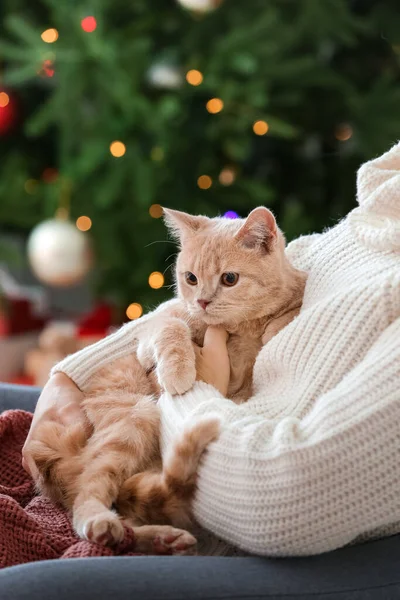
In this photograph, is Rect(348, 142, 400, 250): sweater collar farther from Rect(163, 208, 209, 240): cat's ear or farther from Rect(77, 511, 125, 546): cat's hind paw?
Rect(77, 511, 125, 546): cat's hind paw

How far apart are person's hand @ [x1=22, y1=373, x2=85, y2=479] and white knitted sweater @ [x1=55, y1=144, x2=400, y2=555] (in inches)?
7.9

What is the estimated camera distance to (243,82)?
3.03 metres

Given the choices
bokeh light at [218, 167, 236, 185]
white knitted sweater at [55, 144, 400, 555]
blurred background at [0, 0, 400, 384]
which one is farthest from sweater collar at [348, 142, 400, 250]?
bokeh light at [218, 167, 236, 185]

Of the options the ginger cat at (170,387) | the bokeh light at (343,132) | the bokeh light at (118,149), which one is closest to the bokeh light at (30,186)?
the bokeh light at (118,149)

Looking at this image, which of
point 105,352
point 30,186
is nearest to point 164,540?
point 105,352

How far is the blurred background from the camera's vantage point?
9.64 feet

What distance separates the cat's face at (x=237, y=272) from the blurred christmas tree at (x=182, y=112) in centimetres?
138

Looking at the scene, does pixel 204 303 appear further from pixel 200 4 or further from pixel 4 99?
pixel 4 99

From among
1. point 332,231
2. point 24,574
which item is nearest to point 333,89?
point 332,231

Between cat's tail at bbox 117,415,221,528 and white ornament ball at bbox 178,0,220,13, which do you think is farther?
white ornament ball at bbox 178,0,220,13

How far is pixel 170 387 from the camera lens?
1338mm

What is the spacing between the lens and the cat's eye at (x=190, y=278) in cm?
157

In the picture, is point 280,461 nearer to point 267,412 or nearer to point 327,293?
point 267,412

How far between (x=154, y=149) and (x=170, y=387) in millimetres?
1807
